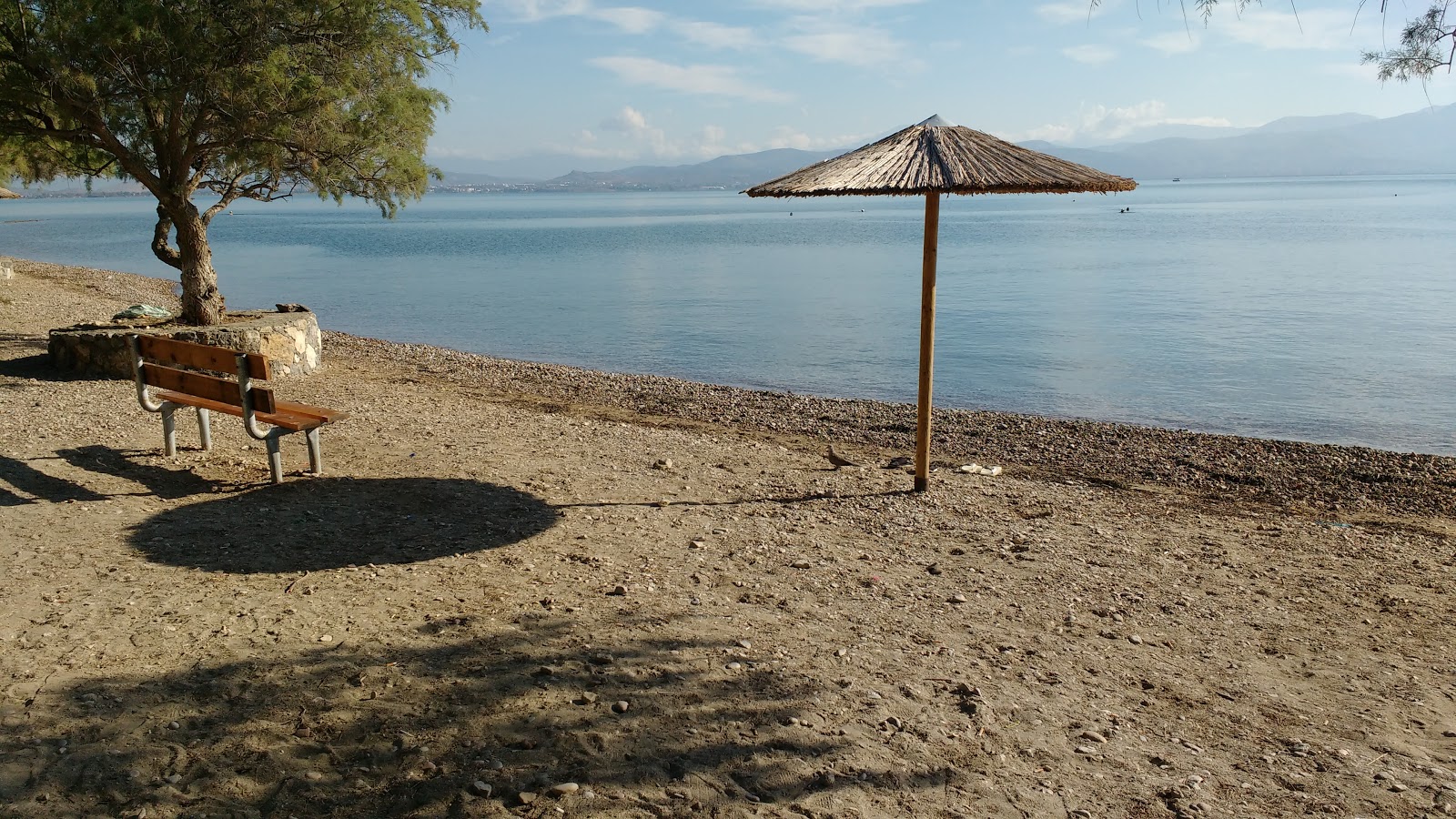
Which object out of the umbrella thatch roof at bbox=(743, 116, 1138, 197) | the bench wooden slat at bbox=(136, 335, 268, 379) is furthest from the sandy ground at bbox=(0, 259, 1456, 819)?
the umbrella thatch roof at bbox=(743, 116, 1138, 197)

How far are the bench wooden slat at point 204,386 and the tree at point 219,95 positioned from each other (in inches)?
152

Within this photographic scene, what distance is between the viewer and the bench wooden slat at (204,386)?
6805mm

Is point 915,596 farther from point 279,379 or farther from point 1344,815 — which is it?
point 279,379

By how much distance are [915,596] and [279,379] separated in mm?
8739

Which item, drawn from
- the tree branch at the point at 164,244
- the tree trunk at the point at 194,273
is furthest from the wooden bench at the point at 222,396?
the tree branch at the point at 164,244

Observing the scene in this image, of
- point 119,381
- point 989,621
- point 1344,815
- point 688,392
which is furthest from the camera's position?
point 688,392

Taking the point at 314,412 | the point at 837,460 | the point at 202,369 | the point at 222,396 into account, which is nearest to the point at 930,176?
the point at 837,460

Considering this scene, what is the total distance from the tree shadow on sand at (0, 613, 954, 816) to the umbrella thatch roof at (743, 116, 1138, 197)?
3639 millimetres

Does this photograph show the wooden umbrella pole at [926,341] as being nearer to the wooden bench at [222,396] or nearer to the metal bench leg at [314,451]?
the wooden bench at [222,396]

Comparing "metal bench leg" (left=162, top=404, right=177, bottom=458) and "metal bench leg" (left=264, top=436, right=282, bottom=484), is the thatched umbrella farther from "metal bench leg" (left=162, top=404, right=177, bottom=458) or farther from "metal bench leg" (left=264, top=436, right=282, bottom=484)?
"metal bench leg" (left=162, top=404, right=177, bottom=458)

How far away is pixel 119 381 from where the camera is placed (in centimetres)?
1047

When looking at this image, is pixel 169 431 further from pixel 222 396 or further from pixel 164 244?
pixel 164 244

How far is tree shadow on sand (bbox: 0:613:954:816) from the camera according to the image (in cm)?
321

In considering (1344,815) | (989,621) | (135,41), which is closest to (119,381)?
(135,41)
